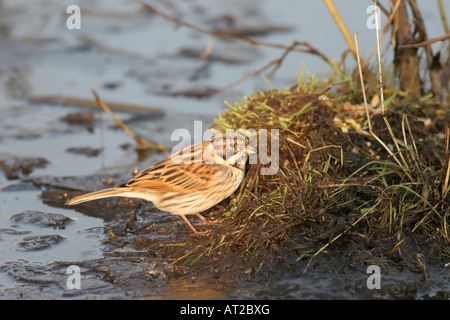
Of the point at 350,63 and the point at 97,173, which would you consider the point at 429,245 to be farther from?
the point at 97,173

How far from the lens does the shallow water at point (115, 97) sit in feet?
18.7

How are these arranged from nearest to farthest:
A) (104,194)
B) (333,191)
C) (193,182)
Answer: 1. (333,191)
2. (104,194)
3. (193,182)

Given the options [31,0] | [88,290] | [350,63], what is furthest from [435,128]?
[31,0]

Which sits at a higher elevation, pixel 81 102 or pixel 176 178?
pixel 81 102

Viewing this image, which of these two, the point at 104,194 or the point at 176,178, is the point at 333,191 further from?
the point at 104,194

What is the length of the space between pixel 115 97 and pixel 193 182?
448 cm

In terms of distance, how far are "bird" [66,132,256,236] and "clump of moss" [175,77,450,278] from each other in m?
0.23

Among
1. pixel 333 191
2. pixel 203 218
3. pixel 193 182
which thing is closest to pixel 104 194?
pixel 193 182

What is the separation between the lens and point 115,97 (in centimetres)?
1084

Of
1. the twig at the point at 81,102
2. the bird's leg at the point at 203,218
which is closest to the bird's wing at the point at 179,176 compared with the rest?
the bird's leg at the point at 203,218

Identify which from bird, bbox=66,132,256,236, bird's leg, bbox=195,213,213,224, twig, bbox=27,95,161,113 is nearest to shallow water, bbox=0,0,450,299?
twig, bbox=27,95,161,113

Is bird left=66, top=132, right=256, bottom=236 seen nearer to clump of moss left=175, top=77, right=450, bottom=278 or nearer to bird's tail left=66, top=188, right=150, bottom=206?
bird's tail left=66, top=188, right=150, bottom=206

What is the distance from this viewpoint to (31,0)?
1549 centimetres

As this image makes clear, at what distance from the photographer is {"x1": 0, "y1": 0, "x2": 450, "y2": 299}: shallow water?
571 centimetres
